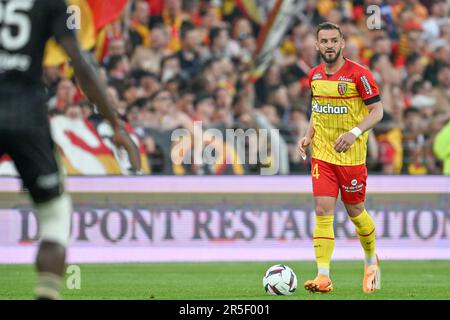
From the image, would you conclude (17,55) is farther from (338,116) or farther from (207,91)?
(207,91)

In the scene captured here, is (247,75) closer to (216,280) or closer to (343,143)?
(216,280)

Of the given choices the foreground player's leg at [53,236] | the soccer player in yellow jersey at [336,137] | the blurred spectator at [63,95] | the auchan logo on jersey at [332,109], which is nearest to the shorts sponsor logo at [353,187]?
the soccer player in yellow jersey at [336,137]

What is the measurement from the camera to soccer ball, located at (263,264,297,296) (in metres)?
11.6

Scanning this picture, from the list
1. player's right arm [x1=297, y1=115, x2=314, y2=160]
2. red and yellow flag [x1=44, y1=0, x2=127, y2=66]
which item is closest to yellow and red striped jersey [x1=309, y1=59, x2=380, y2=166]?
player's right arm [x1=297, y1=115, x2=314, y2=160]

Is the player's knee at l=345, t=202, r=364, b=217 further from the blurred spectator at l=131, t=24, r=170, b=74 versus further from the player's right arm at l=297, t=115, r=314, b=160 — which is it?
the blurred spectator at l=131, t=24, r=170, b=74

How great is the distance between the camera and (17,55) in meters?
7.46

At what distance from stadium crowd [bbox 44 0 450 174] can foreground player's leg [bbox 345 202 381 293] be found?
225 inches

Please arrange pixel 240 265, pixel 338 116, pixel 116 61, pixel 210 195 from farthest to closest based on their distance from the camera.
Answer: pixel 116 61 → pixel 210 195 → pixel 240 265 → pixel 338 116

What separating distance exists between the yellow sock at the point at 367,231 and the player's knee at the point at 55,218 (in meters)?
5.00

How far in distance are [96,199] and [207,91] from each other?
3.00 meters

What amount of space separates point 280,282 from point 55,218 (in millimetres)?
4329

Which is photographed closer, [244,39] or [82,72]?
[82,72]

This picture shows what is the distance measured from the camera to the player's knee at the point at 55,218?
25.0 feet

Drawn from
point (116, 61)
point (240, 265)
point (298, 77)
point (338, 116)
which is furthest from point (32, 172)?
point (298, 77)
